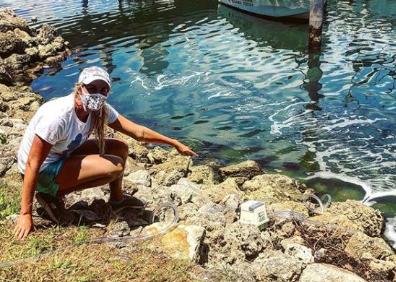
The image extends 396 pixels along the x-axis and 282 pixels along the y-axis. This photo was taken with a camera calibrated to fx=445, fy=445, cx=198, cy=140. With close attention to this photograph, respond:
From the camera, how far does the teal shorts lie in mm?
4780

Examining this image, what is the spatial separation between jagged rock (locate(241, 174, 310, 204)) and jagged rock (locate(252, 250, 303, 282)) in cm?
245

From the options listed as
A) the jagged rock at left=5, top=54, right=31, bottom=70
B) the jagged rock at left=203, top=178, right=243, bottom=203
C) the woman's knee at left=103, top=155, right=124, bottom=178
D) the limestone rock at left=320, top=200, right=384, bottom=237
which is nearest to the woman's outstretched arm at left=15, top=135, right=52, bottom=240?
the woman's knee at left=103, top=155, right=124, bottom=178

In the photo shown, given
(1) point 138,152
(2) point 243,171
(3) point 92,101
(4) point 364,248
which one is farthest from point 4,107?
(4) point 364,248

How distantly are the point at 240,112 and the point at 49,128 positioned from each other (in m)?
9.90

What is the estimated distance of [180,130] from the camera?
1317 centimetres

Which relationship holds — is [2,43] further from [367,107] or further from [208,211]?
[208,211]

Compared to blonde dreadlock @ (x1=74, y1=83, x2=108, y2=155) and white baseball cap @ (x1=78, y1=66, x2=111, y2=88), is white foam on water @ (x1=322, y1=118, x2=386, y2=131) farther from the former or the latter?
A: white baseball cap @ (x1=78, y1=66, x2=111, y2=88)

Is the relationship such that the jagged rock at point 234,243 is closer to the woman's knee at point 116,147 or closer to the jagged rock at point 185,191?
the jagged rock at point 185,191

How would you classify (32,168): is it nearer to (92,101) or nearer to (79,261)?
(92,101)

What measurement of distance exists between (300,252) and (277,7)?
983 inches

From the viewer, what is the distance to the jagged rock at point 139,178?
302 inches

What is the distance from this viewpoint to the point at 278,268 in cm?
483

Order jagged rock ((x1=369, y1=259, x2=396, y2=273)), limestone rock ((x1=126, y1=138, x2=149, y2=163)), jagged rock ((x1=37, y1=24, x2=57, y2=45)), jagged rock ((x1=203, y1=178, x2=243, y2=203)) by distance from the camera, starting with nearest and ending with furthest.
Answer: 1. jagged rock ((x1=369, y1=259, x2=396, y2=273))
2. jagged rock ((x1=203, y1=178, x2=243, y2=203))
3. limestone rock ((x1=126, y1=138, x2=149, y2=163))
4. jagged rock ((x1=37, y1=24, x2=57, y2=45))

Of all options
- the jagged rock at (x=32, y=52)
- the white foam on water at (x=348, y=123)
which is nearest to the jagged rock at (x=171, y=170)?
the white foam on water at (x=348, y=123)
